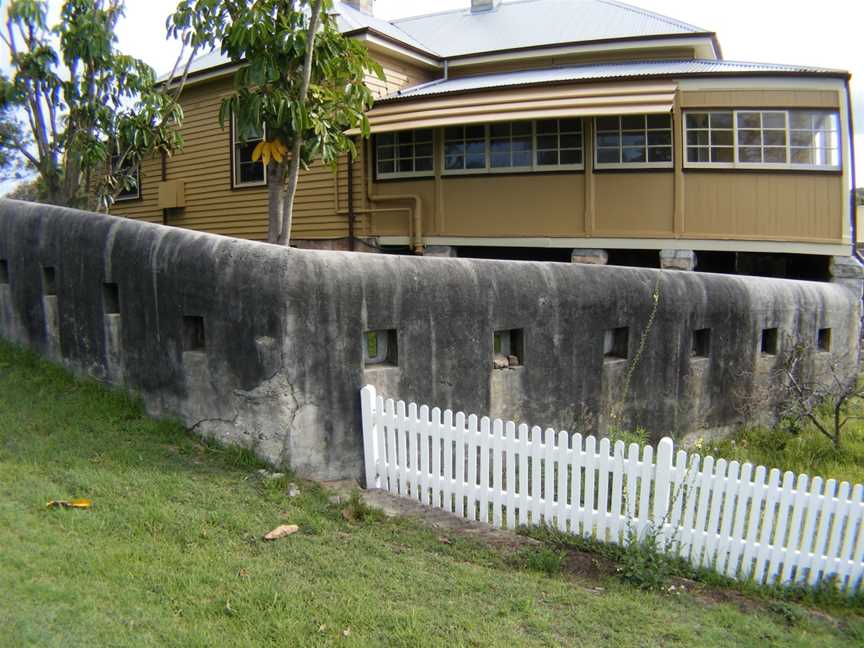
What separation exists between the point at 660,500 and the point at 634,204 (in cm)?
737

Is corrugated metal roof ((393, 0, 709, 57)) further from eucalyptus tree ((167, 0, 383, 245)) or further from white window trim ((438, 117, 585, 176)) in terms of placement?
eucalyptus tree ((167, 0, 383, 245))

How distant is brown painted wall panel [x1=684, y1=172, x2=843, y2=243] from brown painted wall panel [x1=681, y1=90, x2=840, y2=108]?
102 centimetres

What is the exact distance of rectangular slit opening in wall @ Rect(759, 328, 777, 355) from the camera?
980cm

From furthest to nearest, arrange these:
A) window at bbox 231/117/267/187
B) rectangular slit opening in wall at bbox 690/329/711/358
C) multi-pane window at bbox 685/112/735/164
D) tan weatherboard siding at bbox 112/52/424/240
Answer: window at bbox 231/117/267/187, tan weatherboard siding at bbox 112/52/424/240, multi-pane window at bbox 685/112/735/164, rectangular slit opening in wall at bbox 690/329/711/358

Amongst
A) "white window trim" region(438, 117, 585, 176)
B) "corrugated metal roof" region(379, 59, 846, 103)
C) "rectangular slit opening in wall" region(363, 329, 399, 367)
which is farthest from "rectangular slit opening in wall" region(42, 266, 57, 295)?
"white window trim" region(438, 117, 585, 176)

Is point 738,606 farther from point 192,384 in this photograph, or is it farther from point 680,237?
point 680,237

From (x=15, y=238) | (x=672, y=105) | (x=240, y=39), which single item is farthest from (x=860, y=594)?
(x=15, y=238)

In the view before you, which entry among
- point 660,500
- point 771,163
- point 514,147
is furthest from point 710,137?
point 660,500

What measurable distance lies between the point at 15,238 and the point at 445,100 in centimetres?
668

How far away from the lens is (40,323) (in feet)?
26.0

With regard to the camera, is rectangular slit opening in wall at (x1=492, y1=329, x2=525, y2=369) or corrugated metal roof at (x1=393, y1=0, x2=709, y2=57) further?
corrugated metal roof at (x1=393, y1=0, x2=709, y2=57)

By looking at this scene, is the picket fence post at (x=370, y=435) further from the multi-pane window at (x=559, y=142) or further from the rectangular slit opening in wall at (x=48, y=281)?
the multi-pane window at (x=559, y=142)

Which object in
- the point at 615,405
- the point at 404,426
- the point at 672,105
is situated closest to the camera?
the point at 404,426

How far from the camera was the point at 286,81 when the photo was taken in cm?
744
